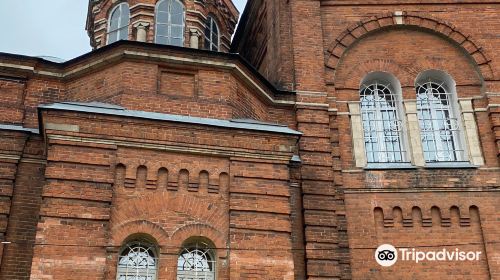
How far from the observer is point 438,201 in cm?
1345

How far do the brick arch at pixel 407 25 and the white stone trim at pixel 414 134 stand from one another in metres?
1.88

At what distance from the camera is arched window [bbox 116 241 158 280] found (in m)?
10.9

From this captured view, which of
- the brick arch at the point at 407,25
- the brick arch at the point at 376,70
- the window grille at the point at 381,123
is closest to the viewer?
the window grille at the point at 381,123

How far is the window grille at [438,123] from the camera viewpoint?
14352 mm

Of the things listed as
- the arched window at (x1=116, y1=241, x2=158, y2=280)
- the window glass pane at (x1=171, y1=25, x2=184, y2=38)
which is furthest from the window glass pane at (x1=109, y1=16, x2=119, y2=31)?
the arched window at (x1=116, y1=241, x2=158, y2=280)

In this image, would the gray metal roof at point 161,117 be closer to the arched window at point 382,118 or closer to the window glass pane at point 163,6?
the arched window at point 382,118

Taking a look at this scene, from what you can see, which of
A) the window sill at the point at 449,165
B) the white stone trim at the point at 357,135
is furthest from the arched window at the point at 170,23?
the window sill at the point at 449,165

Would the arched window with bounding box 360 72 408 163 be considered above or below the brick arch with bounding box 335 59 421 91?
below

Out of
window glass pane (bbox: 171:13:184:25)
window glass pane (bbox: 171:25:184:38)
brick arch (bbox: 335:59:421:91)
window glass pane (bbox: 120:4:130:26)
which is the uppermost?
window glass pane (bbox: 120:4:130:26)

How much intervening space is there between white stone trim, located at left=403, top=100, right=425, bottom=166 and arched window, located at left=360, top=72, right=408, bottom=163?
239 mm

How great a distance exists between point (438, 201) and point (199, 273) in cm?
543

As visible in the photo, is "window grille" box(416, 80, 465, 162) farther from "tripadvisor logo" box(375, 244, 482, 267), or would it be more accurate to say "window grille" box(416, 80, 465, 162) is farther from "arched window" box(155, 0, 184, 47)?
"arched window" box(155, 0, 184, 47)

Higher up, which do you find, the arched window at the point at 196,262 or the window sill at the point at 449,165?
the window sill at the point at 449,165

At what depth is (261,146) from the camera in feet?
40.1
